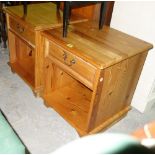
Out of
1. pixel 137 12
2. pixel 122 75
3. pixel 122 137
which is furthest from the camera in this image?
pixel 137 12

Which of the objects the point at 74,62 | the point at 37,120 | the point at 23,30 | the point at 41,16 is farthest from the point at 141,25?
the point at 37,120

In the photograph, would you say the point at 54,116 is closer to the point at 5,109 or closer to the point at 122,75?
the point at 5,109

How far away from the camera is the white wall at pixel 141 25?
1.52 m

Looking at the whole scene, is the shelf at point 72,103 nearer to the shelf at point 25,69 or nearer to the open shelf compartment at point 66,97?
the open shelf compartment at point 66,97

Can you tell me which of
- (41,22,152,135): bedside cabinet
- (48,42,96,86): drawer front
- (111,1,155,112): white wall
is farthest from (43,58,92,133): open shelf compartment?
(111,1,155,112): white wall

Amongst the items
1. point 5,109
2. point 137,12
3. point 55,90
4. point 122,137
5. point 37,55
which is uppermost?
point 122,137

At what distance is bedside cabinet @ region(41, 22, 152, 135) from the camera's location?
1.25m

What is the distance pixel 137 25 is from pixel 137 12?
94mm

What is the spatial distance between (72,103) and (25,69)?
25.7 inches

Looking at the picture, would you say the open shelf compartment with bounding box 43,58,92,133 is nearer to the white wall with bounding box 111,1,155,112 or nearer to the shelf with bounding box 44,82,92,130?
the shelf with bounding box 44,82,92,130

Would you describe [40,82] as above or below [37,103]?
above

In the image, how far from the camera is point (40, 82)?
6.05 ft

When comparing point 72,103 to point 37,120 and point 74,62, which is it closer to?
point 37,120

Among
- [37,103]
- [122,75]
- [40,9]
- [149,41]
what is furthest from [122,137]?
[40,9]
